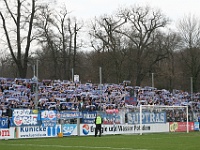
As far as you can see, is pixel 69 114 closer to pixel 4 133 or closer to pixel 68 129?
pixel 68 129

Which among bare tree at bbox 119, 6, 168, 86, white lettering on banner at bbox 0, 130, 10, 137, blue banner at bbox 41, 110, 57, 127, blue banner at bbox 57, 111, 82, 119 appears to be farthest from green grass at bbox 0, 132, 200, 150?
bare tree at bbox 119, 6, 168, 86

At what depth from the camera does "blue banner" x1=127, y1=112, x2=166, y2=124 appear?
131ft

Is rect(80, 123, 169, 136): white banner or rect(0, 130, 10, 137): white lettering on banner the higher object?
rect(0, 130, 10, 137): white lettering on banner

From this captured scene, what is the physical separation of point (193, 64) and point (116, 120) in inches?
1309

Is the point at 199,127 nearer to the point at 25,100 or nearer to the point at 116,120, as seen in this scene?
the point at 116,120

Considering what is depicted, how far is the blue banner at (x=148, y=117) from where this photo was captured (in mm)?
40000

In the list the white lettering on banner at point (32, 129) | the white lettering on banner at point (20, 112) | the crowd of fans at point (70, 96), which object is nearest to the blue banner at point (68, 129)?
the white lettering on banner at point (32, 129)

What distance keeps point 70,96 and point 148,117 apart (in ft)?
24.6

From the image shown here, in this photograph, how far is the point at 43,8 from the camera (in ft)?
169

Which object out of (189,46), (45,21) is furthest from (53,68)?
(189,46)

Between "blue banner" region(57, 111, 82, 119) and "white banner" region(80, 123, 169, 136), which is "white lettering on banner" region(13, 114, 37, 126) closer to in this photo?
"blue banner" region(57, 111, 82, 119)

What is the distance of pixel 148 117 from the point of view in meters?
41.2

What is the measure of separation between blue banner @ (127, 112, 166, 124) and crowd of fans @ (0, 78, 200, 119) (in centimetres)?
228

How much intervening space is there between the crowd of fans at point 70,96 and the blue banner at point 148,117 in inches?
89.6
